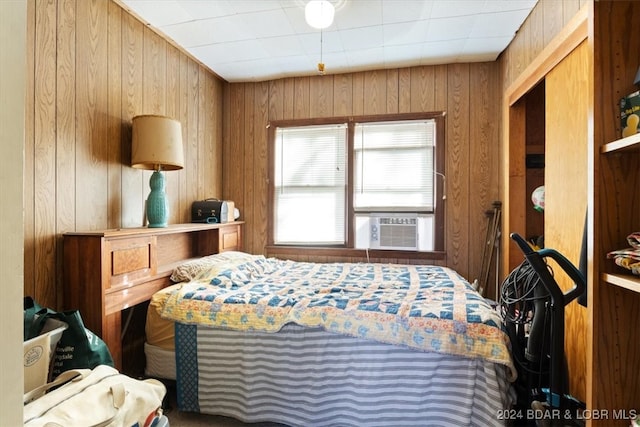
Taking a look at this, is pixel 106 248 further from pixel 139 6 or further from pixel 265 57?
pixel 265 57

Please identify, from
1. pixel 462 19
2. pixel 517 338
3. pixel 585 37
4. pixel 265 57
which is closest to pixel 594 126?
pixel 585 37

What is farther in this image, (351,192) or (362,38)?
(351,192)

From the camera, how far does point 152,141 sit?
6.83 feet

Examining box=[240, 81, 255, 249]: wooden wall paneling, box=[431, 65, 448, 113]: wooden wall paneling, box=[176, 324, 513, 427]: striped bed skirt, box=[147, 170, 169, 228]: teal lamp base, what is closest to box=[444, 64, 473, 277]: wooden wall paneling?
box=[431, 65, 448, 113]: wooden wall paneling

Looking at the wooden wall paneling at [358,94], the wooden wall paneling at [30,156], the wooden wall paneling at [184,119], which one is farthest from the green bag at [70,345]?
the wooden wall paneling at [358,94]

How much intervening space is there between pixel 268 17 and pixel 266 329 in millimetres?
2183

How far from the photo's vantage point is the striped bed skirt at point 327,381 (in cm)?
149

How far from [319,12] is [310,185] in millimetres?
1658

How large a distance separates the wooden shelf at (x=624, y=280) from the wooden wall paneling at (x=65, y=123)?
2.54 metres

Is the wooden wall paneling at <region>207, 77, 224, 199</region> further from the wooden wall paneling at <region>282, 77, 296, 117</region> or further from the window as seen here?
the wooden wall paneling at <region>282, 77, 296, 117</region>

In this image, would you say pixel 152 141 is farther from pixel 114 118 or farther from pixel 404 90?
pixel 404 90

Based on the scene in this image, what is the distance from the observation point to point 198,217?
9.53ft

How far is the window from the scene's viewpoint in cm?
310

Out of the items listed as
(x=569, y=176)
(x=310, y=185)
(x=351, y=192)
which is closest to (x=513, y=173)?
(x=569, y=176)
